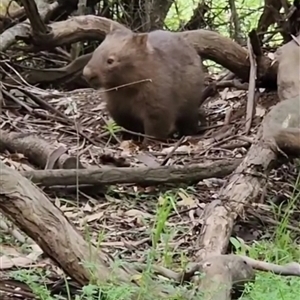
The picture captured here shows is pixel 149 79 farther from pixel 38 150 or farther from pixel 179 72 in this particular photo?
pixel 38 150

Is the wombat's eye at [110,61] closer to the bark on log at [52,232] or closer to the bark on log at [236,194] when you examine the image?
the bark on log at [236,194]

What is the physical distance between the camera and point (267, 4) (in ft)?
21.4

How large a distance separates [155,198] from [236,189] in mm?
567

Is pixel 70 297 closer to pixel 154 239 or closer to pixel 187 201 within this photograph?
pixel 154 239

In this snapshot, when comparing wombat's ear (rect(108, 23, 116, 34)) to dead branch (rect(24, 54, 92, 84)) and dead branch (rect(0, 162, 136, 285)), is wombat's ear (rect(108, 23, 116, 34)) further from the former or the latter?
dead branch (rect(0, 162, 136, 285))

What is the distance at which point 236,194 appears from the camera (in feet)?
12.0

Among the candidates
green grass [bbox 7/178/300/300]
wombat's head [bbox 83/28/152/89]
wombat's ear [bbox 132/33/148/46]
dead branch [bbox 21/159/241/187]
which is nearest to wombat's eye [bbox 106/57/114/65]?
wombat's head [bbox 83/28/152/89]

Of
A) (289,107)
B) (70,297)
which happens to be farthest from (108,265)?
(289,107)

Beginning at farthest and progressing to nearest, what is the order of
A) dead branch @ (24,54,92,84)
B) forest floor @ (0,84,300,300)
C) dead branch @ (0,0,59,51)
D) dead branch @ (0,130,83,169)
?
dead branch @ (24,54,92,84) < dead branch @ (0,0,59,51) < dead branch @ (0,130,83,169) < forest floor @ (0,84,300,300)

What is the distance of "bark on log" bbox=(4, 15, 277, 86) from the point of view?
5848 millimetres

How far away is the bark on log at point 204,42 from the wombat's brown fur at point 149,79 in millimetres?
148

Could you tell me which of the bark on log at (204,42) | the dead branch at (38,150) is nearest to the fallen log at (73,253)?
the dead branch at (38,150)

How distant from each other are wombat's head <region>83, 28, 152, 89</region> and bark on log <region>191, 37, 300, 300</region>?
128cm

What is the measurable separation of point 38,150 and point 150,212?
87cm
